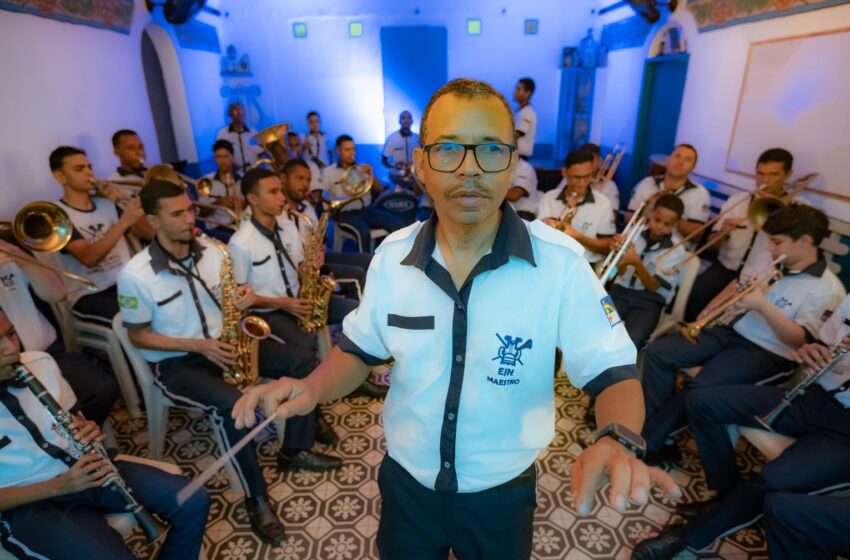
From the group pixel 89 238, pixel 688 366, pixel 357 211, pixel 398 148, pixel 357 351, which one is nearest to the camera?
pixel 357 351

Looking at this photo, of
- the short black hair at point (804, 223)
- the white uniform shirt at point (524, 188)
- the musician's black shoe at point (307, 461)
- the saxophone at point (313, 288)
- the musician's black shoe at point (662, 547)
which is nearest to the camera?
the musician's black shoe at point (662, 547)

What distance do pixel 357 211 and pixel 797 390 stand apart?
4.83 m

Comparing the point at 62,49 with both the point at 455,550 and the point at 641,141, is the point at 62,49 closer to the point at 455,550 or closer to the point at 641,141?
the point at 455,550

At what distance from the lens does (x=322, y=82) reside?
31.6ft

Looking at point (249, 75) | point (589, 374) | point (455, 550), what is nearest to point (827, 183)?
point (589, 374)

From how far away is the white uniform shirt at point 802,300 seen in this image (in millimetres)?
2631

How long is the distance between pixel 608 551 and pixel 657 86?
22.4ft

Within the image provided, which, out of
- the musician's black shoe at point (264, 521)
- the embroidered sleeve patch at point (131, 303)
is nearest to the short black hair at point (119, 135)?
the embroidered sleeve patch at point (131, 303)

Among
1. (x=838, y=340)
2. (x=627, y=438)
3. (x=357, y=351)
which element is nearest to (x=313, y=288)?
(x=357, y=351)

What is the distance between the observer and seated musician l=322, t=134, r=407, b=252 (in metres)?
5.77

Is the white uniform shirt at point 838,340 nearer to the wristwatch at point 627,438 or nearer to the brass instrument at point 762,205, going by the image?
the brass instrument at point 762,205

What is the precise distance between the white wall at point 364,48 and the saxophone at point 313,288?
693 centimetres

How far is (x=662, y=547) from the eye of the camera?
7.59 feet

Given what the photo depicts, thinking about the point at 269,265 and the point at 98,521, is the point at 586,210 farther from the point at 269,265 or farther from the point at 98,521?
A: the point at 98,521
